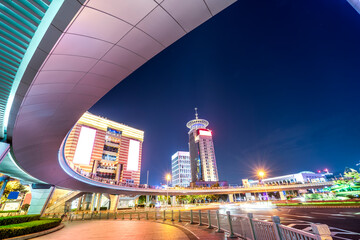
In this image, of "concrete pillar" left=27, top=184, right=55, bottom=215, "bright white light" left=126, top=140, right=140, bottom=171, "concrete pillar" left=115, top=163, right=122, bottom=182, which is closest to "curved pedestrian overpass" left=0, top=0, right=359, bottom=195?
"concrete pillar" left=27, top=184, right=55, bottom=215

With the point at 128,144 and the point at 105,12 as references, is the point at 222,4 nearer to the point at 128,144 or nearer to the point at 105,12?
the point at 105,12

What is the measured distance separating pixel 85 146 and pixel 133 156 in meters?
25.4

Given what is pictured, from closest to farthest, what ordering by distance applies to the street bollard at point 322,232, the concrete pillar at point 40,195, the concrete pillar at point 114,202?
the street bollard at point 322,232 < the concrete pillar at point 40,195 < the concrete pillar at point 114,202

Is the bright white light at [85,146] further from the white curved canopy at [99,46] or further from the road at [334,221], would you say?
the road at [334,221]

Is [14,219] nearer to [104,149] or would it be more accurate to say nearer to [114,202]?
[114,202]

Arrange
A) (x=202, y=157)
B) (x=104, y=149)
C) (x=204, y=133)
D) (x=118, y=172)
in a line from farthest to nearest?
(x=204, y=133) < (x=202, y=157) < (x=104, y=149) < (x=118, y=172)

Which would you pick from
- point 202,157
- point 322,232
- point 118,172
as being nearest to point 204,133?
point 202,157

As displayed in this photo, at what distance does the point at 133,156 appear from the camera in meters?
88.4

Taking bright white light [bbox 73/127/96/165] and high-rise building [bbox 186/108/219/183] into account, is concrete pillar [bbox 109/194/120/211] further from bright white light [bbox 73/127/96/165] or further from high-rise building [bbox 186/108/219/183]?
high-rise building [bbox 186/108/219/183]

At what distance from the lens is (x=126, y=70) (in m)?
5.95

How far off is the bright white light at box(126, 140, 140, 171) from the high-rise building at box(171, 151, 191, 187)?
2763 inches

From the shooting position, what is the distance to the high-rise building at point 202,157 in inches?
4869

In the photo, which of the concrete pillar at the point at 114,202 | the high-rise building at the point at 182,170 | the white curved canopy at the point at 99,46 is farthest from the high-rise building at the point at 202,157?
the white curved canopy at the point at 99,46

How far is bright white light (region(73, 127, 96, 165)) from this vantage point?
218 ft
